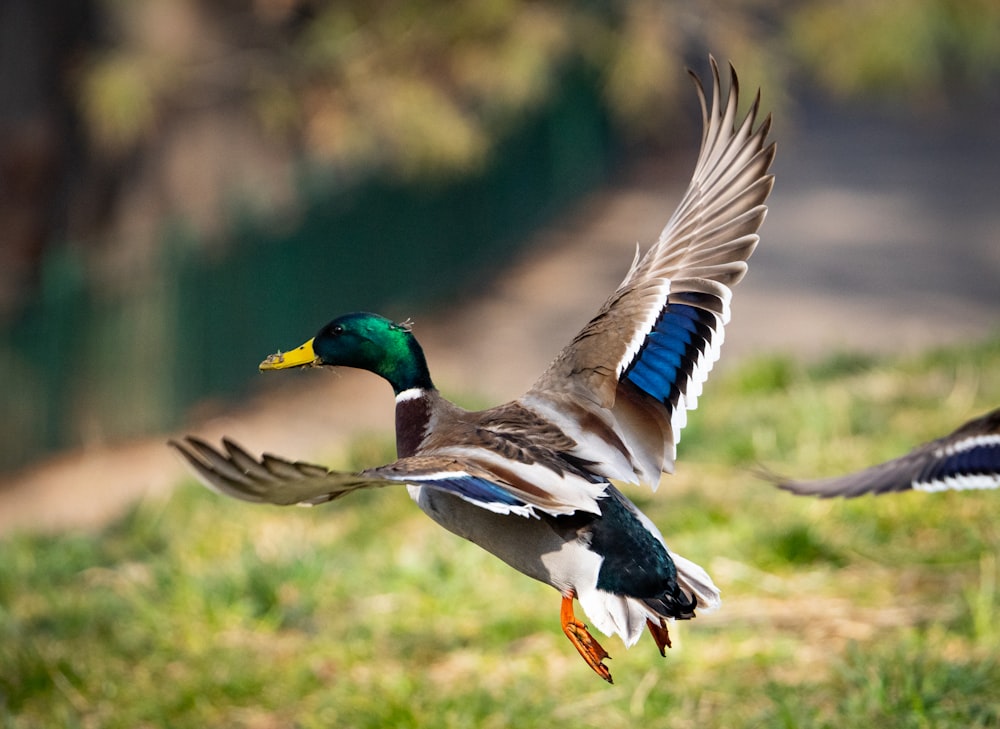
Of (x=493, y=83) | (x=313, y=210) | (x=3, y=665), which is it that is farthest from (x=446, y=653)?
(x=313, y=210)

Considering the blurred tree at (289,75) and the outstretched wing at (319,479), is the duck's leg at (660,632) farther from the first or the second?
the blurred tree at (289,75)

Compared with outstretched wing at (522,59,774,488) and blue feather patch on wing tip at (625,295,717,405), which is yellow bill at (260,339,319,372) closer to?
outstretched wing at (522,59,774,488)

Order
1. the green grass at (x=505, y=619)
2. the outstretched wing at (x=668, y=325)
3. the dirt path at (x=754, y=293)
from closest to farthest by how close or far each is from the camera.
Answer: the outstretched wing at (x=668, y=325) → the green grass at (x=505, y=619) → the dirt path at (x=754, y=293)

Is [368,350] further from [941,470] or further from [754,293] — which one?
[754,293]

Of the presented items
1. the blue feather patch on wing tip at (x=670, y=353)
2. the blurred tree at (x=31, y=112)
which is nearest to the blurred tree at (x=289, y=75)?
the blurred tree at (x=31, y=112)

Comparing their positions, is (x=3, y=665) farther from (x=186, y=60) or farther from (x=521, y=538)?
(x=186, y=60)

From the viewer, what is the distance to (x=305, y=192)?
1034 centimetres

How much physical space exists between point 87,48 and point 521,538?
8.32 metres

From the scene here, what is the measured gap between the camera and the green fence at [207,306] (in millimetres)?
8945

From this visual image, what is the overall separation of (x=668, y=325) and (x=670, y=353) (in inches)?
2.9

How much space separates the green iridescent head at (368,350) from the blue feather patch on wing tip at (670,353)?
0.42 metres

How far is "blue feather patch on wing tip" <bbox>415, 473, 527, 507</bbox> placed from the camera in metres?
2.03

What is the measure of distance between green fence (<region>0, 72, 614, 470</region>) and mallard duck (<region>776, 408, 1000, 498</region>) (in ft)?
21.8

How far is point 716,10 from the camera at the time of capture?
885 centimetres
